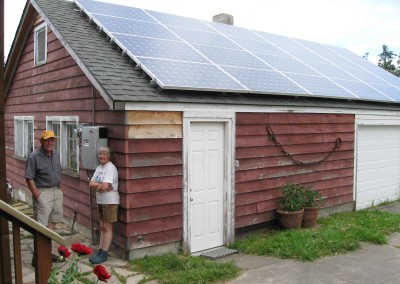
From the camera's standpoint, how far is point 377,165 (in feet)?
35.4

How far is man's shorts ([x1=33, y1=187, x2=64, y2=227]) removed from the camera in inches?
234

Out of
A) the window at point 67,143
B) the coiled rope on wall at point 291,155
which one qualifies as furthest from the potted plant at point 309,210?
the window at point 67,143

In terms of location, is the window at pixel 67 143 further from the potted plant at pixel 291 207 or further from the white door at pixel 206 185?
the potted plant at pixel 291 207

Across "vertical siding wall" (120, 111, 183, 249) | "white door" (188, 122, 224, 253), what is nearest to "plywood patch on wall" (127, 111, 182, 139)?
"vertical siding wall" (120, 111, 183, 249)

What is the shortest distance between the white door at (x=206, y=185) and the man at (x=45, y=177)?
6.76 ft

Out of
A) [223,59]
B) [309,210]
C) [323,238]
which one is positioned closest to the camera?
[323,238]

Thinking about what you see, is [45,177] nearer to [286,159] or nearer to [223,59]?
[223,59]

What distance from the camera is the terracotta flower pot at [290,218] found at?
25.8 feet

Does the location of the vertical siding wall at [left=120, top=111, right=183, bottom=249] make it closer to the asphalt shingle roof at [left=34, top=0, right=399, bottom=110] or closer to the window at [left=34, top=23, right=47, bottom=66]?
the asphalt shingle roof at [left=34, top=0, right=399, bottom=110]

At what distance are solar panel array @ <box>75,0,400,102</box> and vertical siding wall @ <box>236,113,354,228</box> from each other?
574mm

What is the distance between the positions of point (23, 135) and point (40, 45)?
250 cm

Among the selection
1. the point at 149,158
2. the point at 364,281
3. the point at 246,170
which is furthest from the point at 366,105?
the point at 149,158

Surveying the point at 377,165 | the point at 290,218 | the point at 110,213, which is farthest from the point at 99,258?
the point at 377,165

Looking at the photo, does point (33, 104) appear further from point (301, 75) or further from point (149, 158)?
point (301, 75)
